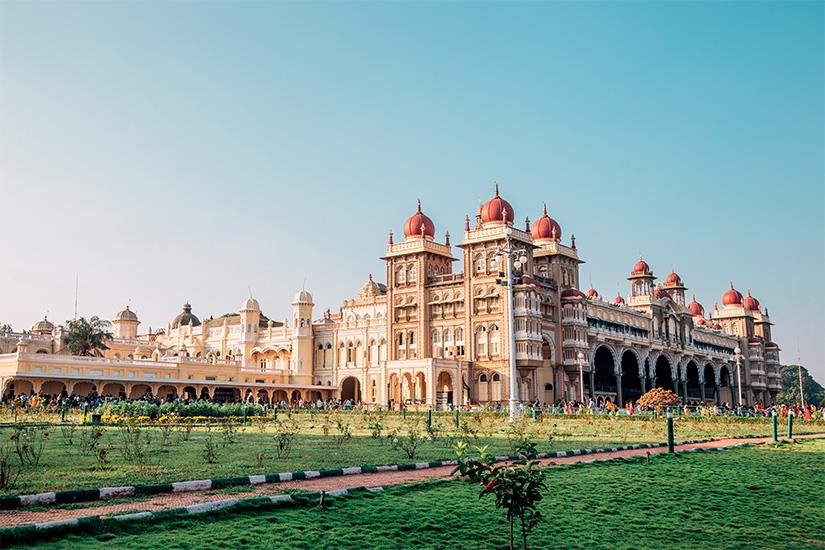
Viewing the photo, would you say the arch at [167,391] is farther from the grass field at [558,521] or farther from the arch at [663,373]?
the grass field at [558,521]

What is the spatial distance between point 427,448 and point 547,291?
44.4 meters

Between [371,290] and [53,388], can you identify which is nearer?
[53,388]

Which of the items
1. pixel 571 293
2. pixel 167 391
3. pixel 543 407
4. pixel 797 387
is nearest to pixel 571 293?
pixel 571 293

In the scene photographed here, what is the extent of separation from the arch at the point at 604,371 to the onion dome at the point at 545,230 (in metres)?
10.9

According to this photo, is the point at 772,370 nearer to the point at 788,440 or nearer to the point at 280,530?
the point at 788,440

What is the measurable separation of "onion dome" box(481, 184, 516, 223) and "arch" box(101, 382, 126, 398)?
105ft

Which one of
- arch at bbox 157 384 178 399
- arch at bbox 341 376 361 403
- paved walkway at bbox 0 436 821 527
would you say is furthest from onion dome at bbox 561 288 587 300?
paved walkway at bbox 0 436 821 527

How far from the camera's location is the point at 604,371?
69.7 metres

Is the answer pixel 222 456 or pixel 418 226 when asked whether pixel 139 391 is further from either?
pixel 222 456

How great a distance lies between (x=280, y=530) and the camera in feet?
27.2

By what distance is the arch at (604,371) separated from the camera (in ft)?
222

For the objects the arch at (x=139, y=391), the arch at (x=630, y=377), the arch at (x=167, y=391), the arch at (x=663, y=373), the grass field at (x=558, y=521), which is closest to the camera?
the grass field at (x=558, y=521)

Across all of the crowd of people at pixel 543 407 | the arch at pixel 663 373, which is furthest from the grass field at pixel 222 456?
the arch at pixel 663 373

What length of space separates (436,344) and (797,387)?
271ft
